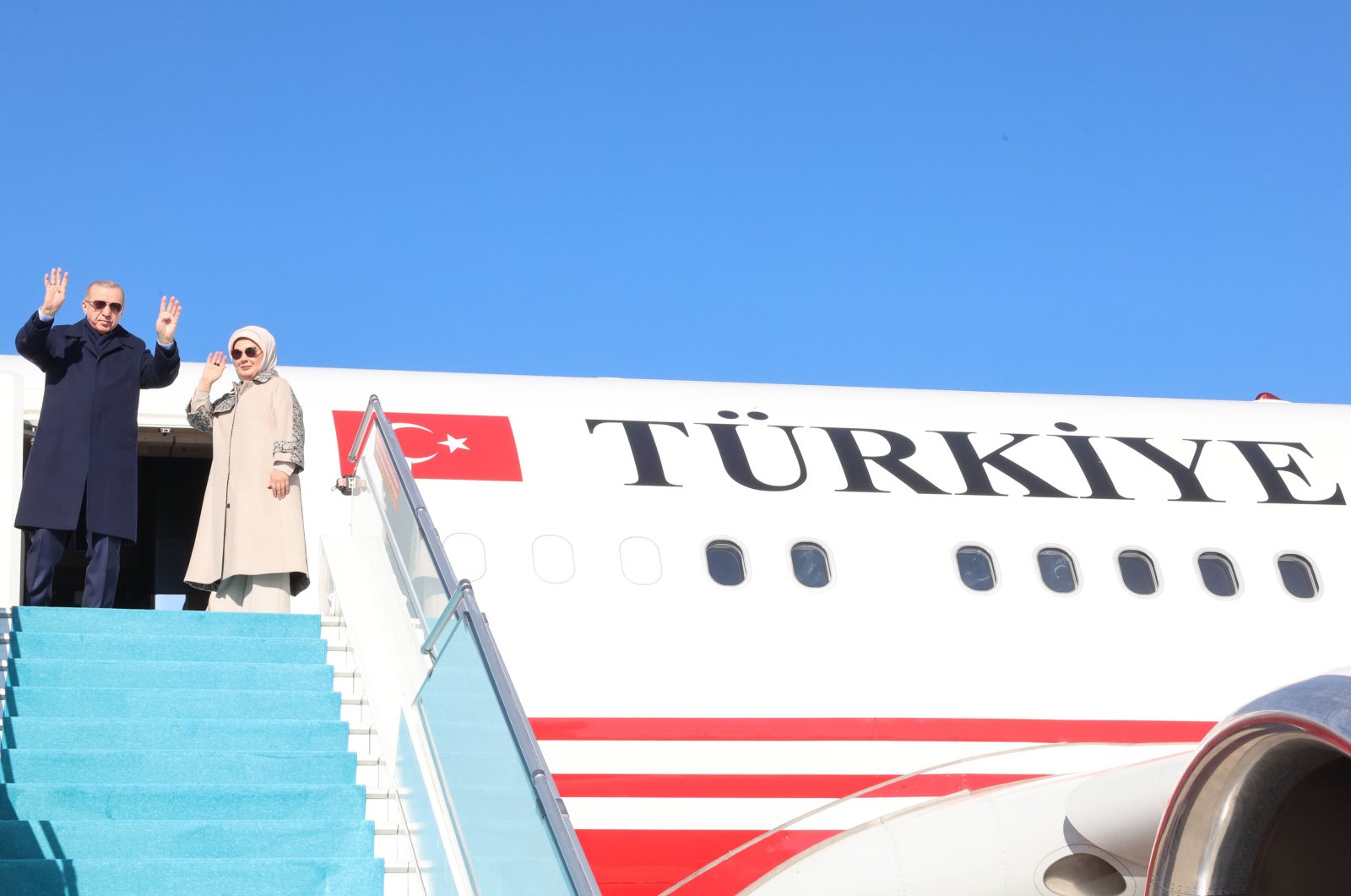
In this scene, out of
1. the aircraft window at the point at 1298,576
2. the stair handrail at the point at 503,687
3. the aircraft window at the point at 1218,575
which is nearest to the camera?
the stair handrail at the point at 503,687

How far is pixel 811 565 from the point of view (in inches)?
366

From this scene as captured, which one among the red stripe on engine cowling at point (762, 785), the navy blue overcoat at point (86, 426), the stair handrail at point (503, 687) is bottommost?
the stair handrail at point (503, 687)

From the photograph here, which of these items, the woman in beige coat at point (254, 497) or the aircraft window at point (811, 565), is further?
the aircraft window at point (811, 565)

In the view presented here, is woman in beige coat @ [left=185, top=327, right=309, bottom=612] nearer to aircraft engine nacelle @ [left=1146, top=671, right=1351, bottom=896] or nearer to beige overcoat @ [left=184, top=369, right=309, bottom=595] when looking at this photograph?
beige overcoat @ [left=184, top=369, right=309, bottom=595]

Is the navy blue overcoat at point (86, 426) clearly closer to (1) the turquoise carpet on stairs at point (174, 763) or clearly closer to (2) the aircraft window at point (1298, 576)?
(1) the turquoise carpet on stairs at point (174, 763)

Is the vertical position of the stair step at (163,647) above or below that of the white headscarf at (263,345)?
below

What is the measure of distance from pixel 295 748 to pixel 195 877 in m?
1.10

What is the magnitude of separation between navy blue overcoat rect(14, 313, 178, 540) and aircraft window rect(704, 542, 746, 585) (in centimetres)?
303

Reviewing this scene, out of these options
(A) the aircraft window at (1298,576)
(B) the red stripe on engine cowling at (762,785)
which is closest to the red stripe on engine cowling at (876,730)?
(B) the red stripe on engine cowling at (762,785)

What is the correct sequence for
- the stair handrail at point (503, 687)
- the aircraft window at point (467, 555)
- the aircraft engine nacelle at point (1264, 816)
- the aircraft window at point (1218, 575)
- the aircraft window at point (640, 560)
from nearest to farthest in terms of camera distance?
the stair handrail at point (503, 687) → the aircraft engine nacelle at point (1264, 816) → the aircraft window at point (467, 555) → the aircraft window at point (640, 560) → the aircraft window at point (1218, 575)

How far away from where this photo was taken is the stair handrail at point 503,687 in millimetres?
4105

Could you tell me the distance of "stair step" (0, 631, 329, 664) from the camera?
6.92 metres

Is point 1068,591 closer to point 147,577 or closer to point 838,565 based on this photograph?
point 838,565

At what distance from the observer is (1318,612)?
998cm
